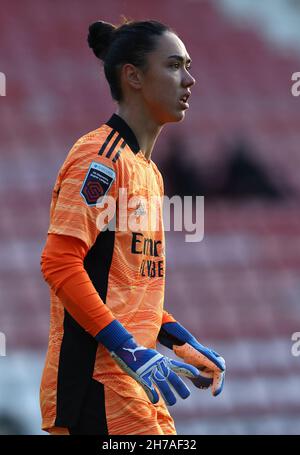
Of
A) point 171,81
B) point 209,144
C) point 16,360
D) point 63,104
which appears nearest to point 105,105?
point 63,104

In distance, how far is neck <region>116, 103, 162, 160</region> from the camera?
2.66 meters

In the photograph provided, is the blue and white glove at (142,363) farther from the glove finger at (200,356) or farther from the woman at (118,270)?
the glove finger at (200,356)

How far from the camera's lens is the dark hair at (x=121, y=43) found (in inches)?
105

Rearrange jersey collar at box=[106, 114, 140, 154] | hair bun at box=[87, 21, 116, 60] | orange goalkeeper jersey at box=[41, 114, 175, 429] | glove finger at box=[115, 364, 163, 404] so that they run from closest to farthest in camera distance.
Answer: glove finger at box=[115, 364, 163, 404], orange goalkeeper jersey at box=[41, 114, 175, 429], jersey collar at box=[106, 114, 140, 154], hair bun at box=[87, 21, 116, 60]

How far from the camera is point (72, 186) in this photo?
2.43m

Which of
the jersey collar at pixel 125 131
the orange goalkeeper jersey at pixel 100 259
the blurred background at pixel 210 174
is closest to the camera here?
the orange goalkeeper jersey at pixel 100 259

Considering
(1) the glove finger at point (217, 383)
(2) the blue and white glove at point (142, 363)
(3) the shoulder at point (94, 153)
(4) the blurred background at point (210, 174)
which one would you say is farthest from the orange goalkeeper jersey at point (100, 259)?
(4) the blurred background at point (210, 174)

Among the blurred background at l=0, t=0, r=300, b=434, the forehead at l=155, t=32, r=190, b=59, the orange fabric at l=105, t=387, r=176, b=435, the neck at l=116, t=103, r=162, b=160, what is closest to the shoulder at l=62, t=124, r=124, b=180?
the neck at l=116, t=103, r=162, b=160

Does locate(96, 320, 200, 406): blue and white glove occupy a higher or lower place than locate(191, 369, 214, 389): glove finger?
higher

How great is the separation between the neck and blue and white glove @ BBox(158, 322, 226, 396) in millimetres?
474

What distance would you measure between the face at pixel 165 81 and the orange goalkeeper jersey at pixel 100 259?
0.16 meters

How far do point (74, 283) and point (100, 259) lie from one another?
0.14 meters

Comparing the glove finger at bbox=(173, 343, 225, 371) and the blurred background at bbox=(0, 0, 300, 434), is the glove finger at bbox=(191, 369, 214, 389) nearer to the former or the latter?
the glove finger at bbox=(173, 343, 225, 371)

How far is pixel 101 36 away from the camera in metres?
2.74
